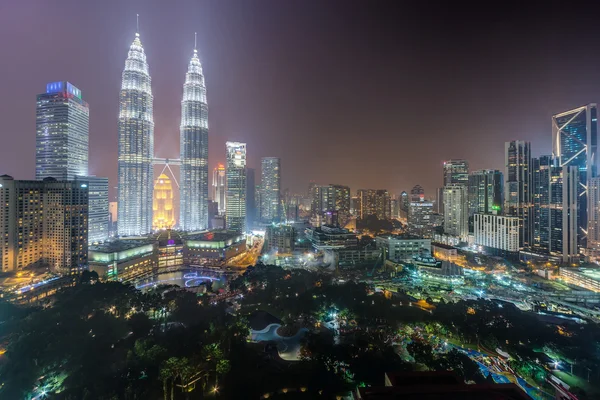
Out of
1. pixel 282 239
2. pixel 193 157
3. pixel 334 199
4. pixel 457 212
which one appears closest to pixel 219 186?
pixel 193 157

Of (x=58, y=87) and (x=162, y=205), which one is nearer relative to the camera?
(x=58, y=87)

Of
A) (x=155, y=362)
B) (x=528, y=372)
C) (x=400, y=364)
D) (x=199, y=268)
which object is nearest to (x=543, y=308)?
(x=528, y=372)

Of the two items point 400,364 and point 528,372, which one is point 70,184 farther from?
point 528,372

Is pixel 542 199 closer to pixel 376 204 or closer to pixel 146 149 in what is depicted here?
pixel 376 204

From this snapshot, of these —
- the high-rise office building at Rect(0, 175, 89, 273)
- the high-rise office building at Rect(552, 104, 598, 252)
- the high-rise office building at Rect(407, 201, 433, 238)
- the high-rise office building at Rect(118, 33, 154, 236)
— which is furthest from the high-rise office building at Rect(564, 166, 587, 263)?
the high-rise office building at Rect(118, 33, 154, 236)

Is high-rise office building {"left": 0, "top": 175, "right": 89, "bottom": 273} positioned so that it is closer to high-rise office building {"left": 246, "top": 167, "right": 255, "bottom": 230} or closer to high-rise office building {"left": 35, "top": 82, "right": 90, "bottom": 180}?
high-rise office building {"left": 35, "top": 82, "right": 90, "bottom": 180}
